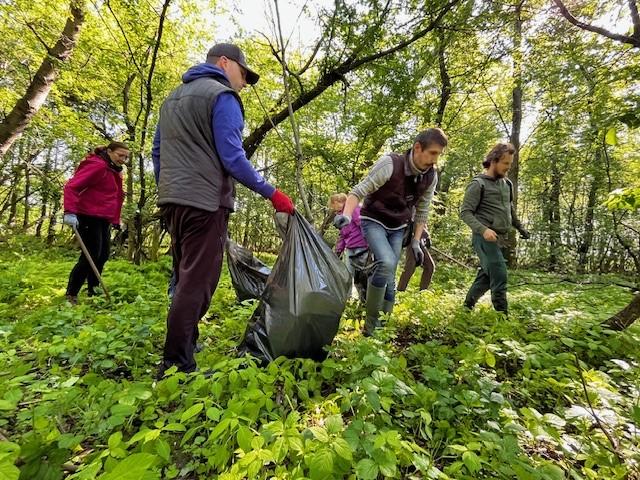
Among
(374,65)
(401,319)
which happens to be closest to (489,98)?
(374,65)

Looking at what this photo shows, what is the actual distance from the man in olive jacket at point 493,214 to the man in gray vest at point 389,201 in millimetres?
651

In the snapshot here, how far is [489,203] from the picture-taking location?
337 centimetres

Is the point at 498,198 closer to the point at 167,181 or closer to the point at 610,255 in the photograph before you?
the point at 167,181

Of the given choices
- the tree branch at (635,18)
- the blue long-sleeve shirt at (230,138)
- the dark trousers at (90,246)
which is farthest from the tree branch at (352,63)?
the dark trousers at (90,246)

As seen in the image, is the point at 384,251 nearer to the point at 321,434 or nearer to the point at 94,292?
the point at 321,434

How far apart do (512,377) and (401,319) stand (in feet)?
3.66

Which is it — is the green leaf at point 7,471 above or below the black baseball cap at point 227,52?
below

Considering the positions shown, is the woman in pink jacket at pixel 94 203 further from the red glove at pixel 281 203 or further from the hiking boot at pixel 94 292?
the red glove at pixel 281 203

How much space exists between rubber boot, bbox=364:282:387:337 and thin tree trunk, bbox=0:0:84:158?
4.97 metres

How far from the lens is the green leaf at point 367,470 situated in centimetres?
103

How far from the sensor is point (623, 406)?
1531mm

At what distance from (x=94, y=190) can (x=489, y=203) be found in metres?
4.16

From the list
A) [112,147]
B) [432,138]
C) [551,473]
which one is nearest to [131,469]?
[551,473]

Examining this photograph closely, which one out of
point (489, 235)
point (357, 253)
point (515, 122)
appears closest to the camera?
point (489, 235)
